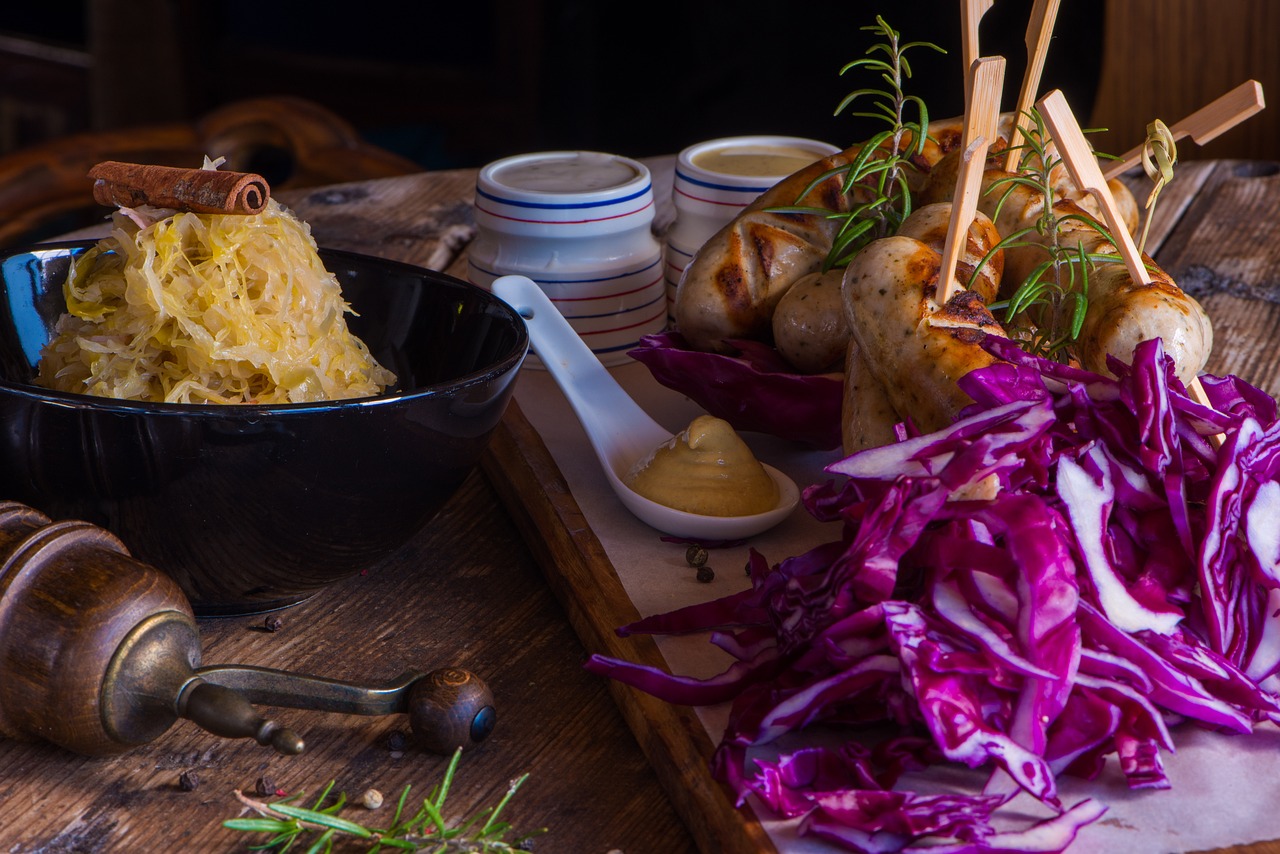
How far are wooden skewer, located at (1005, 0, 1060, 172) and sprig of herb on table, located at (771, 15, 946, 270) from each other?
9cm

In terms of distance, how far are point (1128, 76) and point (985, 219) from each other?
2236 millimetres

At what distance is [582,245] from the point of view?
5.36ft

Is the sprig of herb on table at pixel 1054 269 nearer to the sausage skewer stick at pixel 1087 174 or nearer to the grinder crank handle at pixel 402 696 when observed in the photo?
the sausage skewer stick at pixel 1087 174

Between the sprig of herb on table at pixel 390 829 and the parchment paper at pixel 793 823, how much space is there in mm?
177

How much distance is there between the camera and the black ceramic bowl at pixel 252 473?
96 centimetres

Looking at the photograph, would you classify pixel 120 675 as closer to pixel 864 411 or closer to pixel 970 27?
pixel 864 411

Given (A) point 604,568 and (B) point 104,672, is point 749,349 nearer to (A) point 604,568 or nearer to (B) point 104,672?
(A) point 604,568

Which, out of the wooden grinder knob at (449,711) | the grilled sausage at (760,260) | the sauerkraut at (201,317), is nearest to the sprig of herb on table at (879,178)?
the grilled sausage at (760,260)

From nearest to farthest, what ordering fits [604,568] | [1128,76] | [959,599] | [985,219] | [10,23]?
1. [959,599]
2. [604,568]
3. [985,219]
4. [1128,76]
5. [10,23]

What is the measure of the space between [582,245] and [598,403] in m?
0.31

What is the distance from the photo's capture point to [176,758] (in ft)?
3.11

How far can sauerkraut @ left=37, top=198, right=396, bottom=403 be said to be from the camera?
1093 mm

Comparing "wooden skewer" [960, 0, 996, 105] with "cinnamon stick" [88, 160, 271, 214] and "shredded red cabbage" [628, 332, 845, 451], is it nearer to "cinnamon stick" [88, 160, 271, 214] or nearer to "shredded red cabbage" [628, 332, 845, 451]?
"shredded red cabbage" [628, 332, 845, 451]

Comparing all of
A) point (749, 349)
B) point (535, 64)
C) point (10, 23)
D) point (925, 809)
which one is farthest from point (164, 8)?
point (925, 809)
